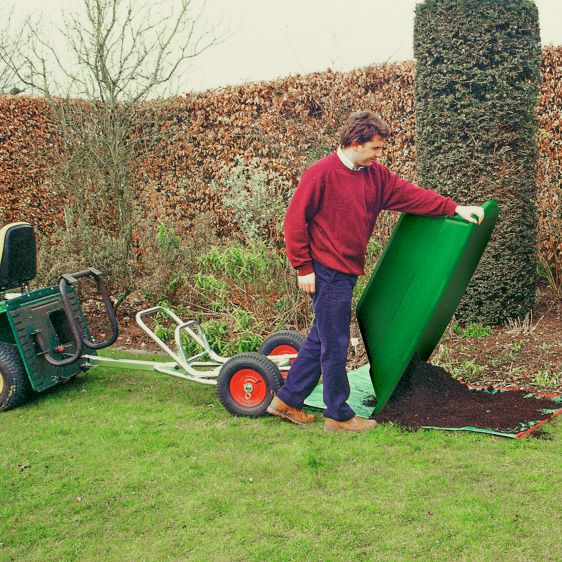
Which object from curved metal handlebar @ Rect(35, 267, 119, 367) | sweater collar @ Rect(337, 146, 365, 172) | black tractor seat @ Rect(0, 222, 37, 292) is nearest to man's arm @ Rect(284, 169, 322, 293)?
sweater collar @ Rect(337, 146, 365, 172)

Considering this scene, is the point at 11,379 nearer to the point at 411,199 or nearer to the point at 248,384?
the point at 248,384

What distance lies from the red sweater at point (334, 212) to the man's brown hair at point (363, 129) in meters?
0.15

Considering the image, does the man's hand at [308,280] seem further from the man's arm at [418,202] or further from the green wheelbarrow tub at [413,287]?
the man's arm at [418,202]

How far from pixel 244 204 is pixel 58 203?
10.4 ft

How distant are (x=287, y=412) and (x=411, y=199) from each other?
1488 mm

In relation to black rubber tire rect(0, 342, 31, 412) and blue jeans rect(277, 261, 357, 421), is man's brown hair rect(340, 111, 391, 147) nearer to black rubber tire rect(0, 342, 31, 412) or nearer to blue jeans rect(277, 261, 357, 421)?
blue jeans rect(277, 261, 357, 421)

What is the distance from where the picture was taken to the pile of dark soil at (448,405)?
14.5ft

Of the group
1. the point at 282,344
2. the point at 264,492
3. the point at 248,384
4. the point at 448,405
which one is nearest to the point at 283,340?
the point at 282,344

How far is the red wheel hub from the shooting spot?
187 inches

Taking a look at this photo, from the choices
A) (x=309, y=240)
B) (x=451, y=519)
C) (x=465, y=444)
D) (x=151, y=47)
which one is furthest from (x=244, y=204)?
(x=451, y=519)

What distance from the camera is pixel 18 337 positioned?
201 inches

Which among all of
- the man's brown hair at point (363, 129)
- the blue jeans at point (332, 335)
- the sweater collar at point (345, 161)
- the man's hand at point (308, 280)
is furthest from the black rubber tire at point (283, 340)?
the man's brown hair at point (363, 129)

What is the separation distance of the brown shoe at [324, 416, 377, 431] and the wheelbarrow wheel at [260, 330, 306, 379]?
3.59 feet

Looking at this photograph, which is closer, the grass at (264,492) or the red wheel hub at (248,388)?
the grass at (264,492)
